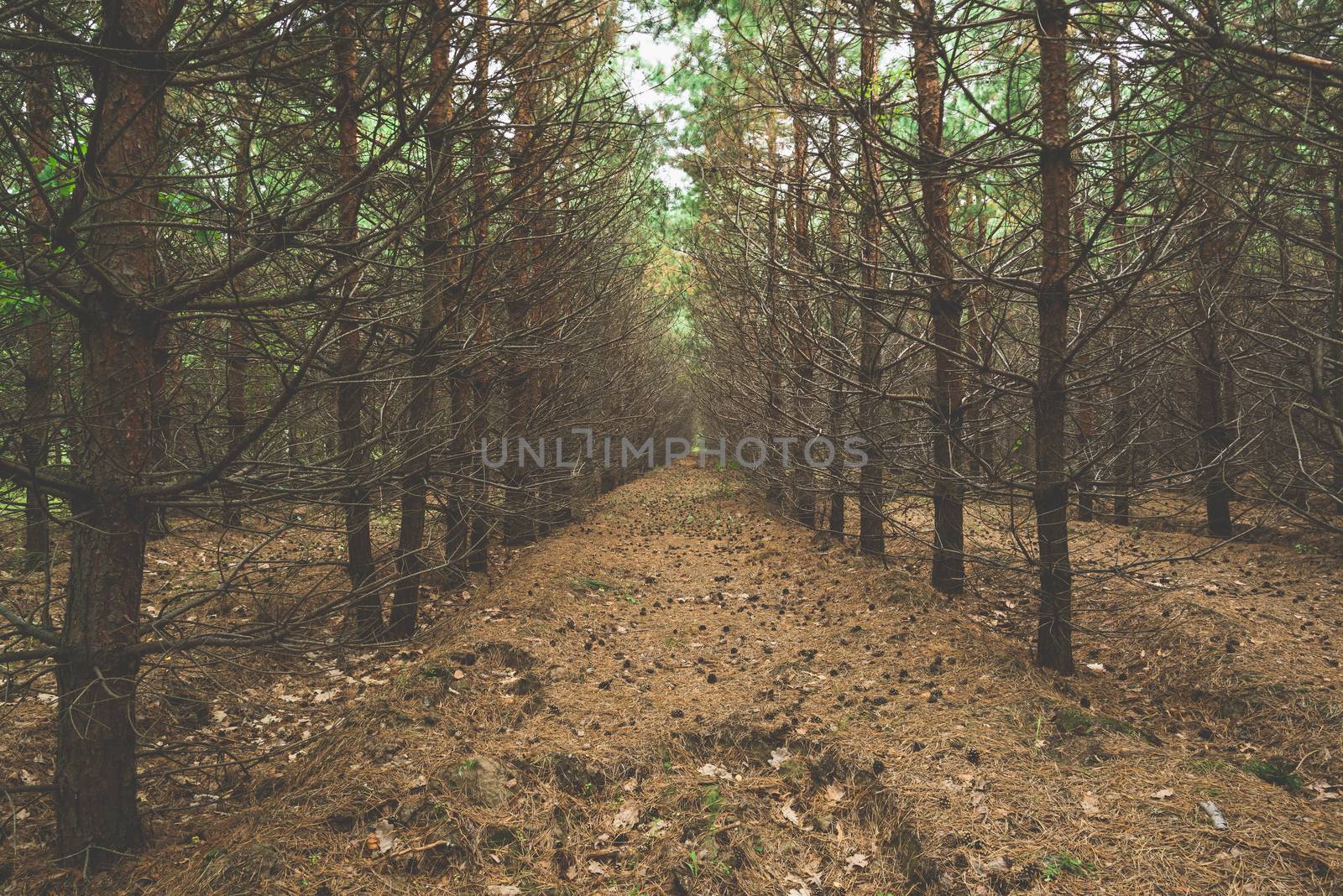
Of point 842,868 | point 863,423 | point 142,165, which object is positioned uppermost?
point 142,165

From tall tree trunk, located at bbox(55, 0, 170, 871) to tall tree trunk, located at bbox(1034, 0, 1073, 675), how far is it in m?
5.64

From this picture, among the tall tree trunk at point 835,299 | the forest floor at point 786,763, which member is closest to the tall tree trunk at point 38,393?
the forest floor at point 786,763

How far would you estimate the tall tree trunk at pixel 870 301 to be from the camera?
4852 mm

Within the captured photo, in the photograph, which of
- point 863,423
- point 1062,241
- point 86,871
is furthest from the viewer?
point 863,423

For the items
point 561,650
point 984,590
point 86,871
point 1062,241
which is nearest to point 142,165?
point 86,871

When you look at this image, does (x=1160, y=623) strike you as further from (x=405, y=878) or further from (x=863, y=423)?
(x=405, y=878)

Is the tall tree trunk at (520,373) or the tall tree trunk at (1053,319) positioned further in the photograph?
the tall tree trunk at (520,373)

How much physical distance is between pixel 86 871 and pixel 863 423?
7.35 metres

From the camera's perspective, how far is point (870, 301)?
6.48m

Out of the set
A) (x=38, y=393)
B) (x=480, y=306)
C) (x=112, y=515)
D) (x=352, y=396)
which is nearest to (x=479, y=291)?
(x=480, y=306)

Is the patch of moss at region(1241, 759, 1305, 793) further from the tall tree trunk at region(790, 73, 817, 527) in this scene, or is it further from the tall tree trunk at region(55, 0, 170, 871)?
the tall tree trunk at region(55, 0, 170, 871)

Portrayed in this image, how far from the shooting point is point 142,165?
3320mm

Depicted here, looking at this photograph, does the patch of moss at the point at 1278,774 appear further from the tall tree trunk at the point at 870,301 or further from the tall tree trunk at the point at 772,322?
the tall tree trunk at the point at 772,322

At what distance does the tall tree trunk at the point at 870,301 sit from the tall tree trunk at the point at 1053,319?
48.0 inches
